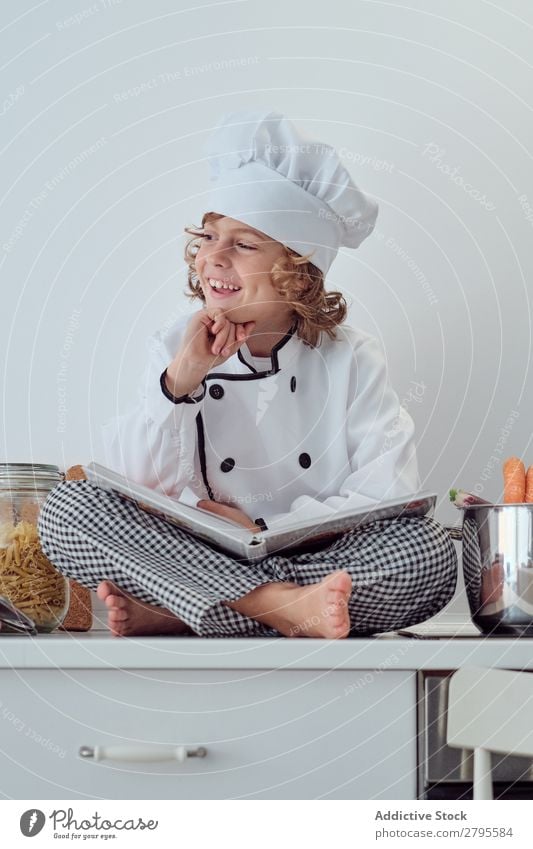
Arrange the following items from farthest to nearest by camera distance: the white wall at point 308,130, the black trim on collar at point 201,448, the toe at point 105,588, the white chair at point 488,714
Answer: the white wall at point 308,130 < the black trim on collar at point 201,448 < the toe at point 105,588 < the white chair at point 488,714

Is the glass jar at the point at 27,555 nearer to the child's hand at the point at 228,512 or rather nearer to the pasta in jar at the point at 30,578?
the pasta in jar at the point at 30,578

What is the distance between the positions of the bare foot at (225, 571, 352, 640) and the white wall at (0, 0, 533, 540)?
42cm

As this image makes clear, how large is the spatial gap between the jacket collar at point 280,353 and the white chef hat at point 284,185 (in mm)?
93

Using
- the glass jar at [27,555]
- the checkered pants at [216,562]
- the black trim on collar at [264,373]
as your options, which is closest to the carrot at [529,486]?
the checkered pants at [216,562]

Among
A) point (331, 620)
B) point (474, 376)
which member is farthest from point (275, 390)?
point (331, 620)

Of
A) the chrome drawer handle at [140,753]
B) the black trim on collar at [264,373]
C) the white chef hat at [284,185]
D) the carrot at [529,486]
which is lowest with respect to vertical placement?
the chrome drawer handle at [140,753]

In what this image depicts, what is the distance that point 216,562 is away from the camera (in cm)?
100

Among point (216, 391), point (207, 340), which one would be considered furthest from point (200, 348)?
point (216, 391)

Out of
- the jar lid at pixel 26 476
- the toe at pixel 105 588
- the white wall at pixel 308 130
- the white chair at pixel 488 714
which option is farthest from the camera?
the white wall at pixel 308 130

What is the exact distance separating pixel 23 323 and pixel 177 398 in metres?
0.33

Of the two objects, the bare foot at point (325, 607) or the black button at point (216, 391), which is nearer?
the bare foot at point (325, 607)

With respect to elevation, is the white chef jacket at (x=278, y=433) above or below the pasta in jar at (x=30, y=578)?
above

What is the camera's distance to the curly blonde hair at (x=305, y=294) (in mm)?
1199

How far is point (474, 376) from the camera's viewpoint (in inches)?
53.0
